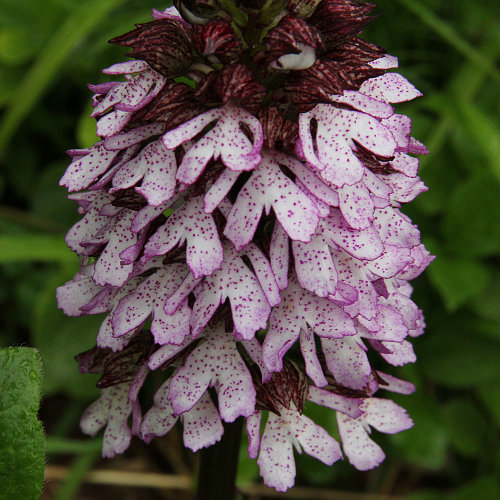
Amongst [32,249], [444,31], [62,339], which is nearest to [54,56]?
[32,249]

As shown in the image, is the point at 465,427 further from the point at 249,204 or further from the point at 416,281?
the point at 249,204

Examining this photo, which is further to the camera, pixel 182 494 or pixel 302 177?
pixel 182 494

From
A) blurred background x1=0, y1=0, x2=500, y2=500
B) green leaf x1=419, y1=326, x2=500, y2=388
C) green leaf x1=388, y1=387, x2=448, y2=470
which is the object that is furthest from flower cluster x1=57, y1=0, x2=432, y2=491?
green leaf x1=419, y1=326, x2=500, y2=388

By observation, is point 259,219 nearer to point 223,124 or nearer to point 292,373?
point 223,124

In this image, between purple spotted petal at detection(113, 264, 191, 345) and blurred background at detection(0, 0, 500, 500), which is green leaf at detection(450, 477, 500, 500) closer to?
blurred background at detection(0, 0, 500, 500)

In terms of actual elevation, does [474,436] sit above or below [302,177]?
below

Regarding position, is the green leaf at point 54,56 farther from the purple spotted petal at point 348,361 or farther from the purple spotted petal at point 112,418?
the purple spotted petal at point 348,361

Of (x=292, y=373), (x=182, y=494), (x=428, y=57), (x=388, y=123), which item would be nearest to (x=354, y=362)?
(x=292, y=373)

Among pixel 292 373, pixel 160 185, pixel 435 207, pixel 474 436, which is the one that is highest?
pixel 160 185
